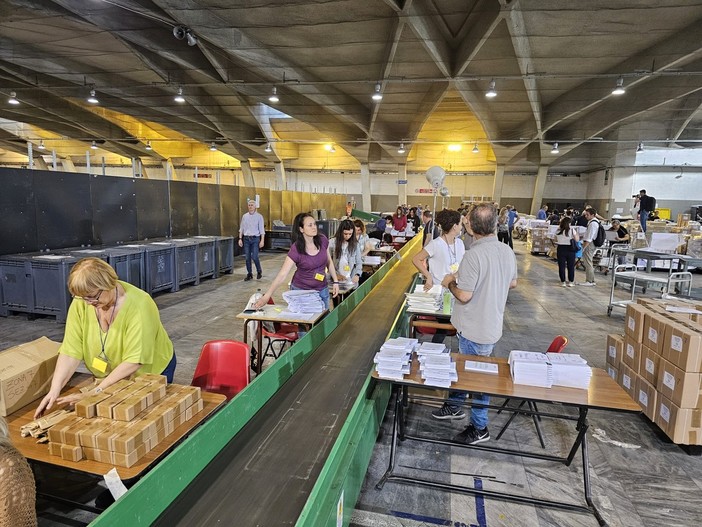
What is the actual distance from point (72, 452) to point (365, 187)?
24571 mm

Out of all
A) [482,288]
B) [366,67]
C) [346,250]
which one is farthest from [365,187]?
[482,288]

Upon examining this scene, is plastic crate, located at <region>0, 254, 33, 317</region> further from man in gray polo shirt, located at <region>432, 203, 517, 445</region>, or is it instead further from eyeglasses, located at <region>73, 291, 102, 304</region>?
man in gray polo shirt, located at <region>432, 203, 517, 445</region>

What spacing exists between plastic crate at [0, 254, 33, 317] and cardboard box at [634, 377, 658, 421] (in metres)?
7.67

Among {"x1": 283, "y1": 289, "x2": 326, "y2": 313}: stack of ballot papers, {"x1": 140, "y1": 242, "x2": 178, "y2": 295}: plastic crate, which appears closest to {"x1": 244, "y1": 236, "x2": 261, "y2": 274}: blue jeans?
{"x1": 140, "y1": 242, "x2": 178, "y2": 295}: plastic crate

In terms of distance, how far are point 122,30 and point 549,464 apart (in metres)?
12.5

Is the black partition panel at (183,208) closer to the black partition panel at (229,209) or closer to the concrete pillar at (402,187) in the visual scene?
the black partition panel at (229,209)

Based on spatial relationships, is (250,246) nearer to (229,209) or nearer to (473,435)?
(229,209)

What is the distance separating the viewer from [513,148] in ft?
68.0

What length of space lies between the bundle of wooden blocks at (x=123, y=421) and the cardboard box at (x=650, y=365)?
3.52 metres

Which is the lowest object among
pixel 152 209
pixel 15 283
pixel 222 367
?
pixel 15 283

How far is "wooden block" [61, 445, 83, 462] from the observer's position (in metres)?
1.59

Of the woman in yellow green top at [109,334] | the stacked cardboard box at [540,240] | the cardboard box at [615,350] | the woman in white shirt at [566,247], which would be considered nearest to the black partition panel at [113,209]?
Result: the woman in yellow green top at [109,334]

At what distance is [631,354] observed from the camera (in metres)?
3.70

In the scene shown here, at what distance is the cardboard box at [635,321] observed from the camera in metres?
3.56
